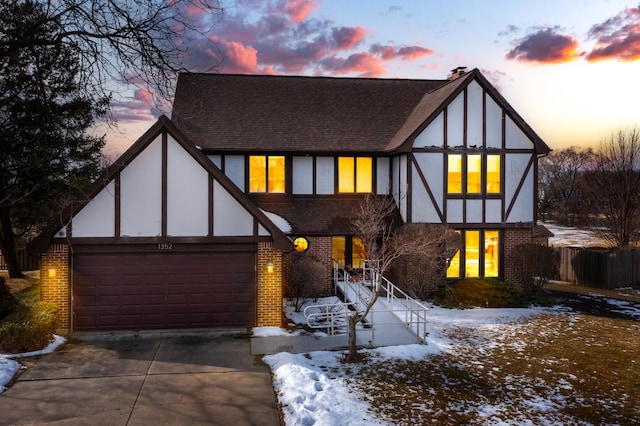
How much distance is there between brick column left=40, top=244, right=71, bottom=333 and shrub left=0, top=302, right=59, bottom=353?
58cm

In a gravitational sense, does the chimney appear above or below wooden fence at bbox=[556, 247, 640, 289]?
above

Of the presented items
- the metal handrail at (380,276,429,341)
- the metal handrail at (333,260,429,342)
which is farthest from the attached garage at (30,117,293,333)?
the metal handrail at (380,276,429,341)

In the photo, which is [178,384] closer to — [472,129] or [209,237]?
[209,237]

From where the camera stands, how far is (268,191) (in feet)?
69.3

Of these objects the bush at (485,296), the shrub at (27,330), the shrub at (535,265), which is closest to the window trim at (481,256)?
the shrub at (535,265)

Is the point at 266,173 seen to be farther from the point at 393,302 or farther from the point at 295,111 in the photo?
the point at 393,302

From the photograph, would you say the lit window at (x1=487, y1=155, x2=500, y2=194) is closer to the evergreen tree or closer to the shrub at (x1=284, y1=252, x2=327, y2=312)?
the shrub at (x1=284, y1=252, x2=327, y2=312)

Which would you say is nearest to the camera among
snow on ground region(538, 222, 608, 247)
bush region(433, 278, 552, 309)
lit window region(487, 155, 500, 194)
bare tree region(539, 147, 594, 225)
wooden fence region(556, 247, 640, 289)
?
bush region(433, 278, 552, 309)

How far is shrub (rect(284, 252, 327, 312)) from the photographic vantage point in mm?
17344

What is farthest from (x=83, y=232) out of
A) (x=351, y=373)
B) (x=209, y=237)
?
(x=351, y=373)

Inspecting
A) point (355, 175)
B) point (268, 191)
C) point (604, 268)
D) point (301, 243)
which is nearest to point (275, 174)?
point (268, 191)

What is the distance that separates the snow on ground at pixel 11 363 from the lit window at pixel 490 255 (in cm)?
1606

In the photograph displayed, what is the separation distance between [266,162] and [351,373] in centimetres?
1208

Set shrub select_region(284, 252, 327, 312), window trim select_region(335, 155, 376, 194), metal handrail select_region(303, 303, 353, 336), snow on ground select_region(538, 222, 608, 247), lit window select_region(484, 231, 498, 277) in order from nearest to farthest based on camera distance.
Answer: metal handrail select_region(303, 303, 353, 336) < shrub select_region(284, 252, 327, 312) < lit window select_region(484, 231, 498, 277) < window trim select_region(335, 155, 376, 194) < snow on ground select_region(538, 222, 608, 247)
